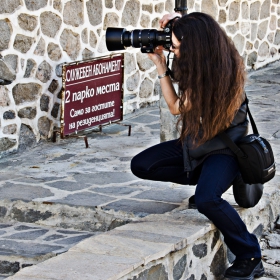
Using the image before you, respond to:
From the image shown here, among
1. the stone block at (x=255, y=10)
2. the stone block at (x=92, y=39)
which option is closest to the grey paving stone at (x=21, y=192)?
the stone block at (x=92, y=39)

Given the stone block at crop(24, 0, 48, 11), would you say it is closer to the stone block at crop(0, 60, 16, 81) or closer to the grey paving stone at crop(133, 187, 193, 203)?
the stone block at crop(0, 60, 16, 81)

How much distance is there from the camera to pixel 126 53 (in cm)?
712

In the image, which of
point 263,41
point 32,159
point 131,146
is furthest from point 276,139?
point 263,41

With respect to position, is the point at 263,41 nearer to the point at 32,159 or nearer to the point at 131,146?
the point at 131,146

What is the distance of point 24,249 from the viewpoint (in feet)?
13.0

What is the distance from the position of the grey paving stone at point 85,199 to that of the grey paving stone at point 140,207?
0.09 m

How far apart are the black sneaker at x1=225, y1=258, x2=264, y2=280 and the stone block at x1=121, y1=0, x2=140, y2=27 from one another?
3.82 metres

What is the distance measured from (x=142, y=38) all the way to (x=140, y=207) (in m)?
1.02

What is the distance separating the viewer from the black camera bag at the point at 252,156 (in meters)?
3.65

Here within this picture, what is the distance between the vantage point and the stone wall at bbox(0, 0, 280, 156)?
558 cm

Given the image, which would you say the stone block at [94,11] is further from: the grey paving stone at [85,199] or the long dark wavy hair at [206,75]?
the long dark wavy hair at [206,75]

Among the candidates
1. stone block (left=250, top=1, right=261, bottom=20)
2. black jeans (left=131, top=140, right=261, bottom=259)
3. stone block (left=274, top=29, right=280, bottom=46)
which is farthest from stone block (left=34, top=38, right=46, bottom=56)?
stone block (left=274, top=29, right=280, bottom=46)

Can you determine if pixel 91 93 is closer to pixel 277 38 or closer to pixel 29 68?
pixel 29 68

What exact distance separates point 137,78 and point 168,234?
3970 millimetres
